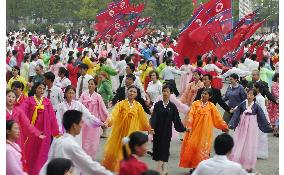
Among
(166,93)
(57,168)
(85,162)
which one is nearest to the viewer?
(57,168)

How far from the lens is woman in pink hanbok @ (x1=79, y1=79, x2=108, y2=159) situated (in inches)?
388

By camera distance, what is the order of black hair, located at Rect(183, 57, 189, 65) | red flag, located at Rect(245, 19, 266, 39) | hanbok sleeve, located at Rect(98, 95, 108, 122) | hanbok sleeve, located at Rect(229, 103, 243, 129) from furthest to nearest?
red flag, located at Rect(245, 19, 266, 39)
black hair, located at Rect(183, 57, 189, 65)
hanbok sleeve, located at Rect(98, 95, 108, 122)
hanbok sleeve, located at Rect(229, 103, 243, 129)

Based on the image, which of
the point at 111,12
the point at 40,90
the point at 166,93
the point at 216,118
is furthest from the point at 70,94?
the point at 111,12

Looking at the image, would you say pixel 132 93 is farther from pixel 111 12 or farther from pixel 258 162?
pixel 111 12

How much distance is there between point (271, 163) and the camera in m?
10.3

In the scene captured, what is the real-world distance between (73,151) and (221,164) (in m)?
1.44

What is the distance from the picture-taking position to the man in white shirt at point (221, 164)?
5344 mm

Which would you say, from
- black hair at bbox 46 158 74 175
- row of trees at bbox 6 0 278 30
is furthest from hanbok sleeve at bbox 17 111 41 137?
row of trees at bbox 6 0 278 30

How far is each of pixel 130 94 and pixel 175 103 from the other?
1.31 m

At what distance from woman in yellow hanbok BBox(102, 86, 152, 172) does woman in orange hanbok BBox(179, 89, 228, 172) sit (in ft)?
2.50

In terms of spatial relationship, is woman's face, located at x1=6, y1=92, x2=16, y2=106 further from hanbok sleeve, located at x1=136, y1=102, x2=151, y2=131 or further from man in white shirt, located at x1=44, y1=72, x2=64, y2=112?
hanbok sleeve, located at x1=136, y1=102, x2=151, y2=131

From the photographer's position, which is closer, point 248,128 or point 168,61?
point 248,128

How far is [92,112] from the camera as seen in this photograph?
10.3 m

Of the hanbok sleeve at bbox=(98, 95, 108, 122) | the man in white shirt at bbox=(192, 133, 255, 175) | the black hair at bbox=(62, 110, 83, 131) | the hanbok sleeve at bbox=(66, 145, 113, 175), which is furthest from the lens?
the hanbok sleeve at bbox=(98, 95, 108, 122)
